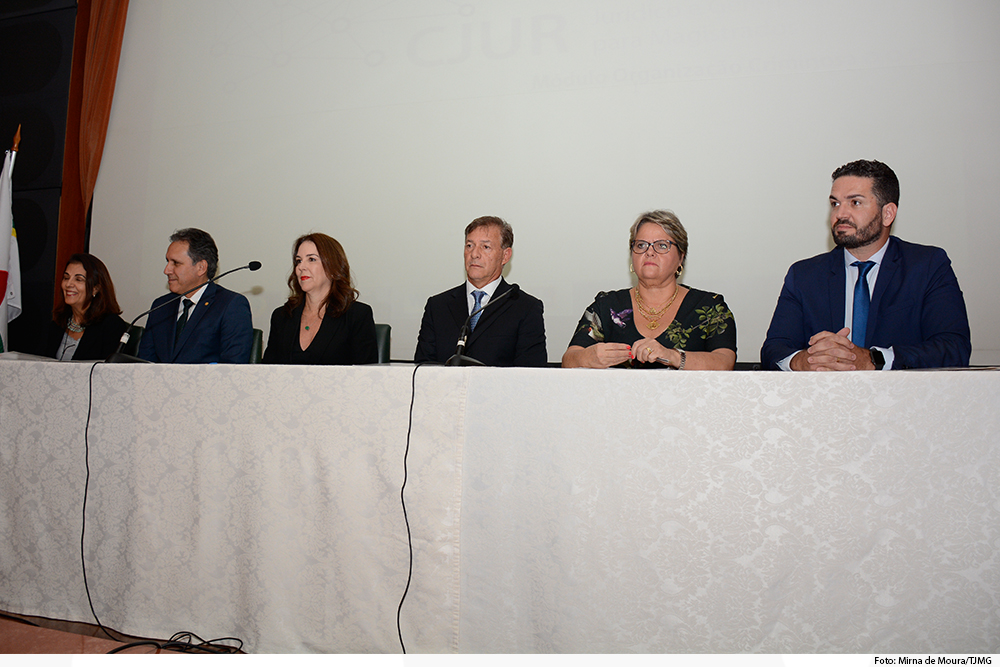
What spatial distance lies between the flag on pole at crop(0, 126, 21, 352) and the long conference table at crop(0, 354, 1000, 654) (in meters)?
2.48

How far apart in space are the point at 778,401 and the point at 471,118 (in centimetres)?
235

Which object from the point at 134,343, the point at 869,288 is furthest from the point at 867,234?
the point at 134,343

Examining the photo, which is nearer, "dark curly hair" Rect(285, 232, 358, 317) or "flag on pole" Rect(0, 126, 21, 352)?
"dark curly hair" Rect(285, 232, 358, 317)

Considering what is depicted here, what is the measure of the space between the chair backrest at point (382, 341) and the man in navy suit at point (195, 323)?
57cm

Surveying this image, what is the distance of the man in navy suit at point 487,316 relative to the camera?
2.24 meters

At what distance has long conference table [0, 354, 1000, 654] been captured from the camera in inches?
43.0

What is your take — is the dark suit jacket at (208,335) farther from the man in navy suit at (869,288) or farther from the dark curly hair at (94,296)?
the man in navy suit at (869,288)

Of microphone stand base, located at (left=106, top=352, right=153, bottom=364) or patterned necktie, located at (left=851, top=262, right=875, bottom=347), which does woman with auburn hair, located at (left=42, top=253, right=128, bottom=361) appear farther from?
patterned necktie, located at (left=851, top=262, right=875, bottom=347)

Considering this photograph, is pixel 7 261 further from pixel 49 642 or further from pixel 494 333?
pixel 494 333

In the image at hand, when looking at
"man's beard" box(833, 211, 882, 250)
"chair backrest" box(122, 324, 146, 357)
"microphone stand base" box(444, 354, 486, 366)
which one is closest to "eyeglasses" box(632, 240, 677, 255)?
"man's beard" box(833, 211, 882, 250)

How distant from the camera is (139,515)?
1.42 m

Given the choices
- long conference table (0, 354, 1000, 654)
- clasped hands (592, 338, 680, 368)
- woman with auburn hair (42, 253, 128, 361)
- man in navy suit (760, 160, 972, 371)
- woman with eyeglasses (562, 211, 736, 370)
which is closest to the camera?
long conference table (0, 354, 1000, 654)

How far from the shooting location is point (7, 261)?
3371 mm

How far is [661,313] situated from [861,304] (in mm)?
593
